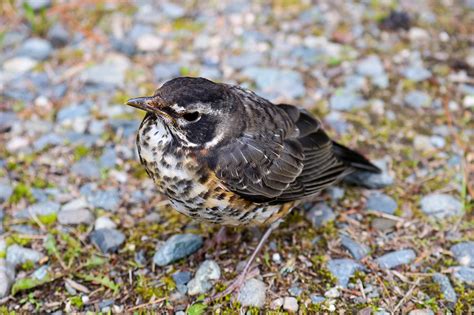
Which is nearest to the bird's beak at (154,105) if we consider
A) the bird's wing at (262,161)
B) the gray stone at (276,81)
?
the bird's wing at (262,161)

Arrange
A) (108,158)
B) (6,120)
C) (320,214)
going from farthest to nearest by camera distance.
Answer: (6,120)
(108,158)
(320,214)

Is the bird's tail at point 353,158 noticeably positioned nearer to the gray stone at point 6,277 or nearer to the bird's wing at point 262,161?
the bird's wing at point 262,161

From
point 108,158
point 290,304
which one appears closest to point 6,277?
point 108,158

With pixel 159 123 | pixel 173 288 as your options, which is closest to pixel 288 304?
pixel 173 288

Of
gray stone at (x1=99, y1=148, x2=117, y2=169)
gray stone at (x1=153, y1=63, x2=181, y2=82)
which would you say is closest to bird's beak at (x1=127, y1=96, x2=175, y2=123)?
gray stone at (x1=99, y1=148, x2=117, y2=169)

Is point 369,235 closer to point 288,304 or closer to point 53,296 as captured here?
point 288,304

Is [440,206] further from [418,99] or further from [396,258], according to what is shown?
[418,99]

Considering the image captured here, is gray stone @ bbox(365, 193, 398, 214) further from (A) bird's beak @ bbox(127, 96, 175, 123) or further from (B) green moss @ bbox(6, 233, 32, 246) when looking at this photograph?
(B) green moss @ bbox(6, 233, 32, 246)
